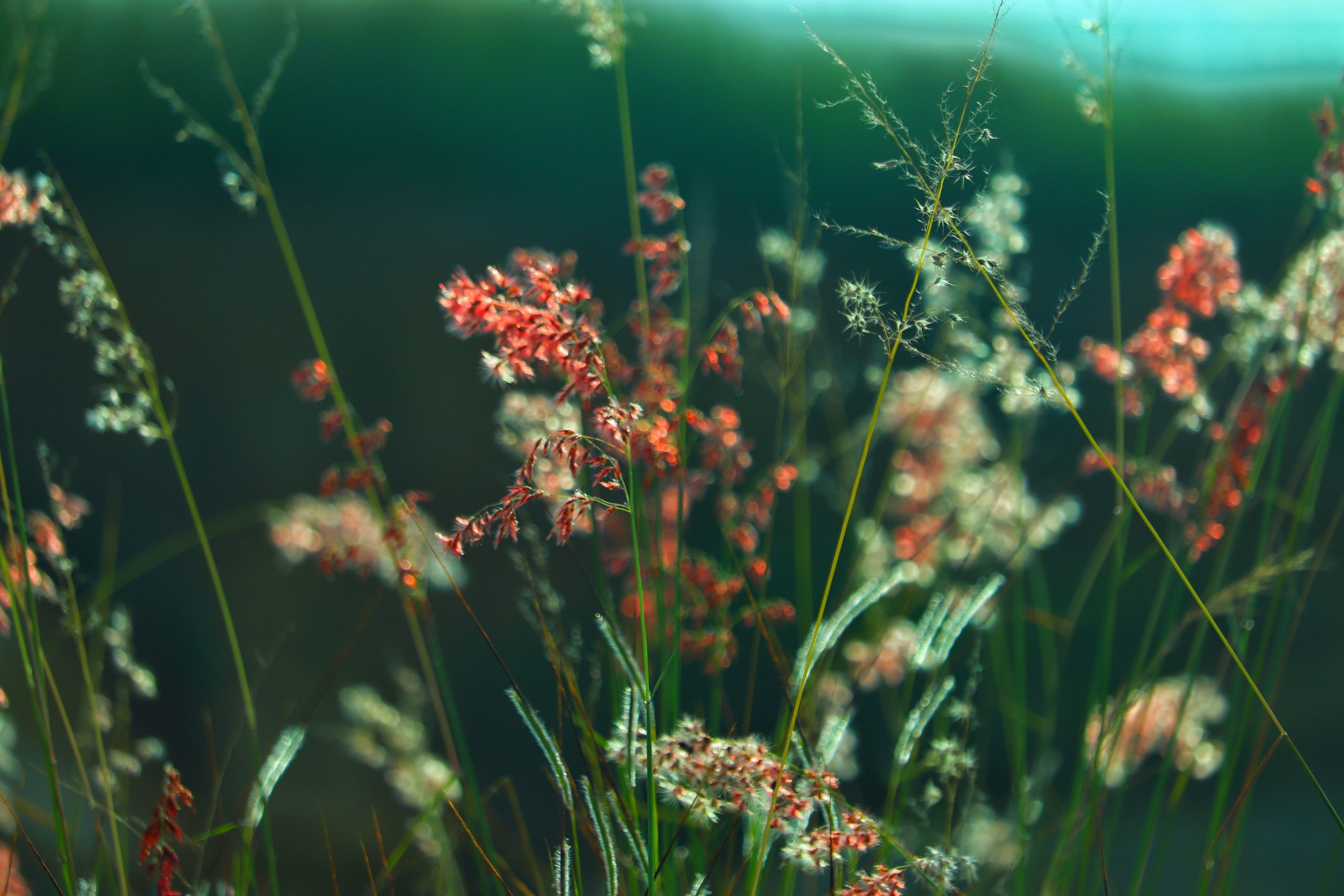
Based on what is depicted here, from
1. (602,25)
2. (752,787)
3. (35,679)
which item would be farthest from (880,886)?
(602,25)

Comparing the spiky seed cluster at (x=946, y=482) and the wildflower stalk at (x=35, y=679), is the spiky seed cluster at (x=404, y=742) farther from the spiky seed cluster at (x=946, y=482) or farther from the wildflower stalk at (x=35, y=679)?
the spiky seed cluster at (x=946, y=482)

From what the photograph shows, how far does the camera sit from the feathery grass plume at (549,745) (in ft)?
2.35

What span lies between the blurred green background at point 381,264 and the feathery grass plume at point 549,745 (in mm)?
1680

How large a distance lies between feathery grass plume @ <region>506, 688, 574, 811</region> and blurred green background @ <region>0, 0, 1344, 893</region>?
168cm

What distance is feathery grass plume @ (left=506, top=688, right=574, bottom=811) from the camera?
718 millimetres

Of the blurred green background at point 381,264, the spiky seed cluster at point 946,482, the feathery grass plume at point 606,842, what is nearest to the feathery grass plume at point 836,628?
the feathery grass plume at point 606,842

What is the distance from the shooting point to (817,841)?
0.75 metres

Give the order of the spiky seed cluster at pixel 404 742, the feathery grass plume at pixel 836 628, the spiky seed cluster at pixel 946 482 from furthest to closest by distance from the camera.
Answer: the spiky seed cluster at pixel 946 482 → the spiky seed cluster at pixel 404 742 → the feathery grass plume at pixel 836 628

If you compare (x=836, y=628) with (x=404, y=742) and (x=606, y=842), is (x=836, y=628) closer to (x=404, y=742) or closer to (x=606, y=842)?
(x=606, y=842)

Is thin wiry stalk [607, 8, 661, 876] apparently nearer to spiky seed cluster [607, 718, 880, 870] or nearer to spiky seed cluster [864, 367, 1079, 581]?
spiky seed cluster [607, 718, 880, 870]

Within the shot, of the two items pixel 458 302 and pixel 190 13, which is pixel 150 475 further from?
pixel 458 302

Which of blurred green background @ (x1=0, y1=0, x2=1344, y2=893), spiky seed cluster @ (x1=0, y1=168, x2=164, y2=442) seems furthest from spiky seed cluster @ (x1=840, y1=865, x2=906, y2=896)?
blurred green background @ (x1=0, y1=0, x2=1344, y2=893)

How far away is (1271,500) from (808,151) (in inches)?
78.1

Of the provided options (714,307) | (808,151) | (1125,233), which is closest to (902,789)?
(714,307)
